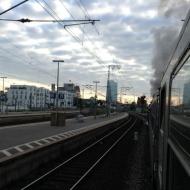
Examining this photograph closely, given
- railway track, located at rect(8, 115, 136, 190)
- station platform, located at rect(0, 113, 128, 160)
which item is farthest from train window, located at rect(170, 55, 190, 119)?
station platform, located at rect(0, 113, 128, 160)

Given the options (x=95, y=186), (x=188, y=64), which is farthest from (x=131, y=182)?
(x=188, y=64)

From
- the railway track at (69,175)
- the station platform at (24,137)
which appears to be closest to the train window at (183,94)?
the railway track at (69,175)

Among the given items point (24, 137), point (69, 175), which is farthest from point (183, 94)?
point (24, 137)

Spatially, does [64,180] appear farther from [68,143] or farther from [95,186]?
[68,143]

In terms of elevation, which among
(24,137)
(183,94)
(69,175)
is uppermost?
(183,94)

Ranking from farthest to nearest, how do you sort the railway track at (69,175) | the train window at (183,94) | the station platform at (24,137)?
the station platform at (24,137) < the railway track at (69,175) < the train window at (183,94)

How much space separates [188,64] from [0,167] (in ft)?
43.0

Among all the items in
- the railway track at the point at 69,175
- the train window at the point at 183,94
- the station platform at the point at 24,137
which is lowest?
the railway track at the point at 69,175

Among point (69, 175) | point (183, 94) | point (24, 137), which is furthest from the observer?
point (24, 137)

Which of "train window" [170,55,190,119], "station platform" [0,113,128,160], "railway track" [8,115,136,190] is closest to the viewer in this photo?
"train window" [170,55,190,119]

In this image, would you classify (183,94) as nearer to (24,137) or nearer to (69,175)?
(69,175)

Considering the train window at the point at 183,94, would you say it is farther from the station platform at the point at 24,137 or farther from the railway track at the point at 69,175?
the station platform at the point at 24,137

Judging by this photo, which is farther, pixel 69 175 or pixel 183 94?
pixel 69 175

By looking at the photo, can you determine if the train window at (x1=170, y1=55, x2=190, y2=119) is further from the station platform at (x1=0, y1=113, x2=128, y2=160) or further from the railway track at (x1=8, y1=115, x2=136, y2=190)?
the station platform at (x1=0, y1=113, x2=128, y2=160)
